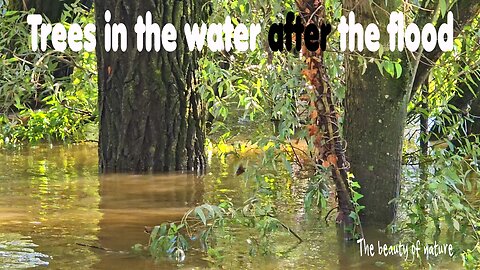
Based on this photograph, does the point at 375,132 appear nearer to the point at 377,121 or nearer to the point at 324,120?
the point at 377,121

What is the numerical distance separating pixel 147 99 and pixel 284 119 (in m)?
2.31

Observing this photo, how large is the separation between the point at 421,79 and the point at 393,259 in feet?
4.31

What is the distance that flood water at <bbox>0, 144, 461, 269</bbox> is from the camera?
172 inches

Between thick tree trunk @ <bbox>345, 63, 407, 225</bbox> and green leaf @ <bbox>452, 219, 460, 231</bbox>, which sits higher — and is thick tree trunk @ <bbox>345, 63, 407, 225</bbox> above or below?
above

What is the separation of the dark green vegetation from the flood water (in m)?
0.11

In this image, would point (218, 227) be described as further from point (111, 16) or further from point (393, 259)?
point (111, 16)

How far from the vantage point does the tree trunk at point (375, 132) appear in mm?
4961

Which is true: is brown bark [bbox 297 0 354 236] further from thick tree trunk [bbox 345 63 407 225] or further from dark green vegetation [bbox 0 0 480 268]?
thick tree trunk [bbox 345 63 407 225]

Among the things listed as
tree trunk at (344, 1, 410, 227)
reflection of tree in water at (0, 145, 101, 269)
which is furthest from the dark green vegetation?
reflection of tree in water at (0, 145, 101, 269)

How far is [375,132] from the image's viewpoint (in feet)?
16.4

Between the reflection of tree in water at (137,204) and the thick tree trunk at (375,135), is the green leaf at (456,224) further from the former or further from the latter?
the reflection of tree in water at (137,204)

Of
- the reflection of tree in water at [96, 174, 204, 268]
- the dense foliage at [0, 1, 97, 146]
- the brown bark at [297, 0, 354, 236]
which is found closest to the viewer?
the brown bark at [297, 0, 354, 236]

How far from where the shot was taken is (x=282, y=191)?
6211mm

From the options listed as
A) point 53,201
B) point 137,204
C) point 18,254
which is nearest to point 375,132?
point 137,204
